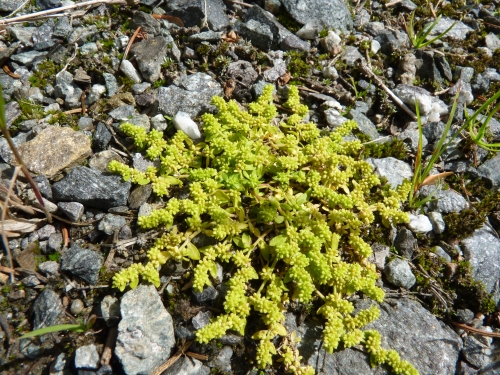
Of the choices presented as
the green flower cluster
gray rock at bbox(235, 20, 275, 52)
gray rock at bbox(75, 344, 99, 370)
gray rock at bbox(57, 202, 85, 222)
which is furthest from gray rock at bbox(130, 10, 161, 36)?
gray rock at bbox(75, 344, 99, 370)

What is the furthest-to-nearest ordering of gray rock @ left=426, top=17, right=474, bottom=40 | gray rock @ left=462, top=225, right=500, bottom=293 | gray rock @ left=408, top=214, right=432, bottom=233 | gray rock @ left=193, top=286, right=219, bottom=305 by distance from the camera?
gray rock @ left=426, top=17, right=474, bottom=40
gray rock @ left=408, top=214, right=432, bottom=233
gray rock @ left=462, top=225, right=500, bottom=293
gray rock @ left=193, top=286, right=219, bottom=305

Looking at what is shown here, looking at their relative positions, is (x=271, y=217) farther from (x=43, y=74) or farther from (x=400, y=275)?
(x=43, y=74)

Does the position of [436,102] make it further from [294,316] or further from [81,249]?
[81,249]

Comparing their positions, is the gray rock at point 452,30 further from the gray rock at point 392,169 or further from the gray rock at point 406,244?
the gray rock at point 406,244

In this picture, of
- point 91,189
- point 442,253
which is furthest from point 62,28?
point 442,253

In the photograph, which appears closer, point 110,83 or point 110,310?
point 110,310

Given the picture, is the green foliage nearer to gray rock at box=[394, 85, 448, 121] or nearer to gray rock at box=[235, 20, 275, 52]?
gray rock at box=[235, 20, 275, 52]

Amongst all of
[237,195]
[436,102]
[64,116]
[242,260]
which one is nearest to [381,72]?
[436,102]
